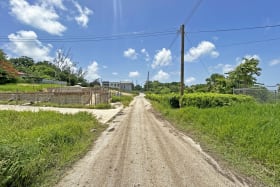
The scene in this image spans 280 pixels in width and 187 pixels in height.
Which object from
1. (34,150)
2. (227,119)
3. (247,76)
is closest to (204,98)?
(227,119)

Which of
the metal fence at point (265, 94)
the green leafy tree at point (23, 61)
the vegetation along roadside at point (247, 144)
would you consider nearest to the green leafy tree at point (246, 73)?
the metal fence at point (265, 94)

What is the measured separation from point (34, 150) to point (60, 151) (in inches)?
44.9

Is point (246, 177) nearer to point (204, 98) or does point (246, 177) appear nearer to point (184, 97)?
point (204, 98)

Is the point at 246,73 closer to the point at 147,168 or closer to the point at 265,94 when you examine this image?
the point at 265,94

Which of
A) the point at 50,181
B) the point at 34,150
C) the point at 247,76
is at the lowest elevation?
the point at 50,181

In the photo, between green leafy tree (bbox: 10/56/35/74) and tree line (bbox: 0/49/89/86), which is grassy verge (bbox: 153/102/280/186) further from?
green leafy tree (bbox: 10/56/35/74)

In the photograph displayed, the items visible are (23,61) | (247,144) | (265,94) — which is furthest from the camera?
(23,61)

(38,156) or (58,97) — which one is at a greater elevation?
(58,97)

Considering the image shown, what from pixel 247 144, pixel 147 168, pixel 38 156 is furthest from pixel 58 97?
pixel 247 144

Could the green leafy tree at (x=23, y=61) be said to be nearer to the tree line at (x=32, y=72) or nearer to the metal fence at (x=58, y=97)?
the tree line at (x=32, y=72)

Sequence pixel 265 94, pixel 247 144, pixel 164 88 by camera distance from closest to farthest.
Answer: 1. pixel 247 144
2. pixel 265 94
3. pixel 164 88

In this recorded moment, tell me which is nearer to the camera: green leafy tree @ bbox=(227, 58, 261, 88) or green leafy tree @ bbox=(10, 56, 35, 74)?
green leafy tree @ bbox=(227, 58, 261, 88)

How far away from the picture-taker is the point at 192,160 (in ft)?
16.7

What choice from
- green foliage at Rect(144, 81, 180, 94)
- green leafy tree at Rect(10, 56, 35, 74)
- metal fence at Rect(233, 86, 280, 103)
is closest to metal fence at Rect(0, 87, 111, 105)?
metal fence at Rect(233, 86, 280, 103)
